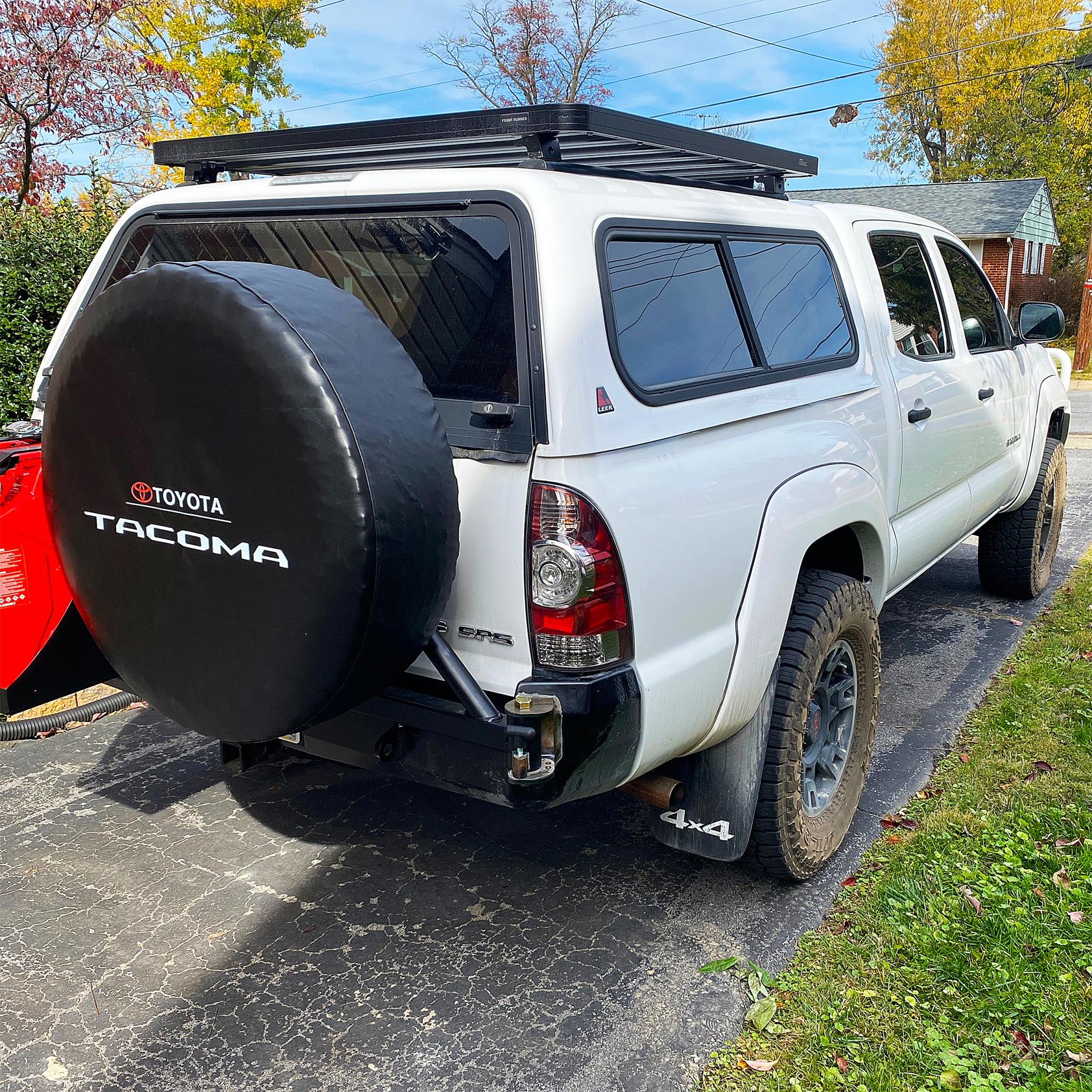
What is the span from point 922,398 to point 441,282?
2.39 metres

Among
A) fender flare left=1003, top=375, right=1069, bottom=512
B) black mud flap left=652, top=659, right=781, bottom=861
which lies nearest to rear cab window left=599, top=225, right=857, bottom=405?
black mud flap left=652, top=659, right=781, bottom=861

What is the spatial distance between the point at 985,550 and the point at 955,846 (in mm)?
3226

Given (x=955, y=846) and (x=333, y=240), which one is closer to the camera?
(x=333, y=240)

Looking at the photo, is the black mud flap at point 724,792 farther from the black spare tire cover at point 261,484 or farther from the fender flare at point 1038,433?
the fender flare at point 1038,433

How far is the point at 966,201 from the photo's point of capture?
34.2m

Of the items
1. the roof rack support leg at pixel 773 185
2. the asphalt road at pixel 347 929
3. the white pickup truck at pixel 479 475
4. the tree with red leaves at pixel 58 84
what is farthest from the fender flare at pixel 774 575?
the tree with red leaves at pixel 58 84

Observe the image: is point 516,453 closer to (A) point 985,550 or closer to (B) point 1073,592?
(A) point 985,550

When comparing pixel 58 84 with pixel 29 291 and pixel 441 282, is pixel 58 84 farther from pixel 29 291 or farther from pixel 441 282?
pixel 441 282

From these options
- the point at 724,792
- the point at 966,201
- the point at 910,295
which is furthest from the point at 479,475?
the point at 966,201

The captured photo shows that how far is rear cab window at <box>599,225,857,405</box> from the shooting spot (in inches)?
104

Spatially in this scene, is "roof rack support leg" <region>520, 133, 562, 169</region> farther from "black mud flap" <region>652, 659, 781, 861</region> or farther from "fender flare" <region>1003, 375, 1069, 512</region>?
"fender flare" <region>1003, 375, 1069, 512</region>

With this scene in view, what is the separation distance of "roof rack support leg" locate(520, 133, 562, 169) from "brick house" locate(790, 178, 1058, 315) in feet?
106

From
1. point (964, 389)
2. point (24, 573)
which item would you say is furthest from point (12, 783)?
point (964, 389)

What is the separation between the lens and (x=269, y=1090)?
2.47 metres
